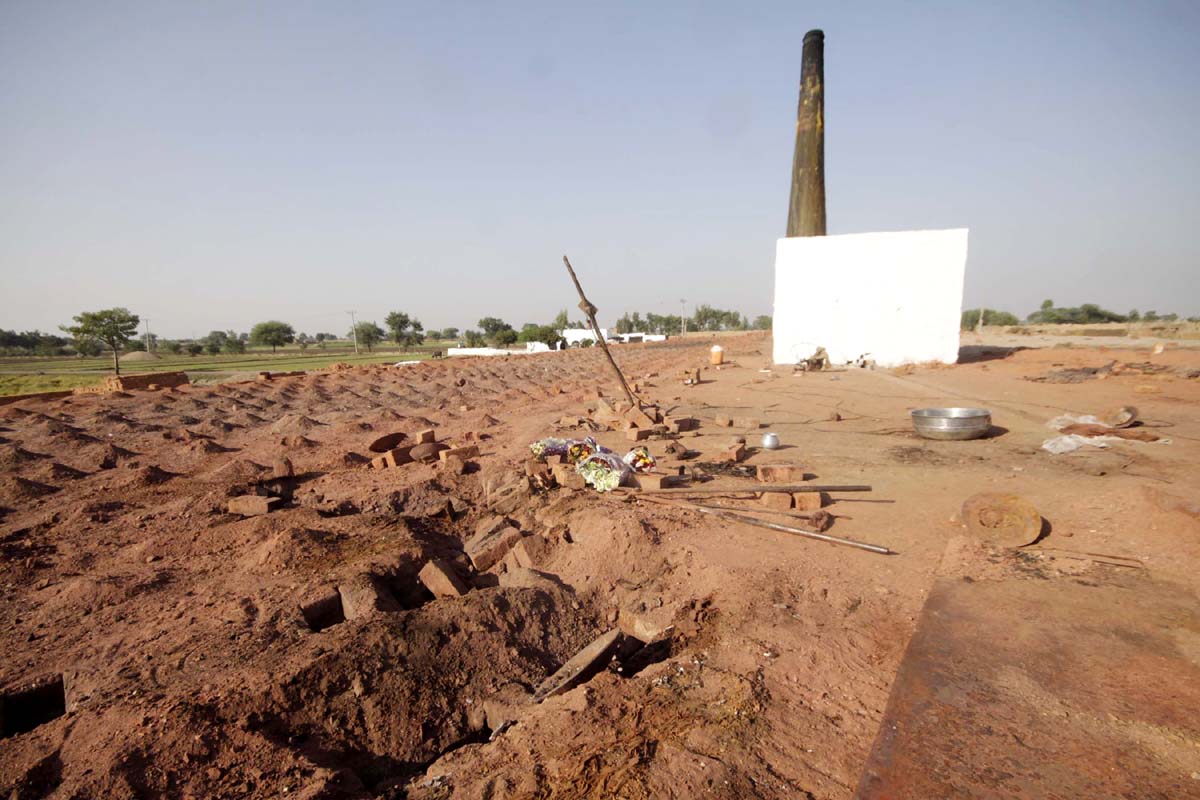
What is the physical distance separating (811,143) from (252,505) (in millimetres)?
21816

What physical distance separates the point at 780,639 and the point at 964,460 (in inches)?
173

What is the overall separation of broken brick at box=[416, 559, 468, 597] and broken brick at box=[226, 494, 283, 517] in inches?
91.7

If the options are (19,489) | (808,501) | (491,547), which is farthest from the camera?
(19,489)

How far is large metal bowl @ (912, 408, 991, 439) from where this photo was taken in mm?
6695

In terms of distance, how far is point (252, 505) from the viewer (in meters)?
5.21

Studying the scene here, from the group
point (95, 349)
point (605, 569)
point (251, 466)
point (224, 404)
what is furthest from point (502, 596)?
point (95, 349)

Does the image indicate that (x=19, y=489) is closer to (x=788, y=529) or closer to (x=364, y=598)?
(x=364, y=598)

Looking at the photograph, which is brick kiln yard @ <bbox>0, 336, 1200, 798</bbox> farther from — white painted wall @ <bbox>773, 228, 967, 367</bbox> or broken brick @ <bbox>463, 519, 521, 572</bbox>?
white painted wall @ <bbox>773, 228, 967, 367</bbox>

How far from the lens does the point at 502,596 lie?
3396 mm

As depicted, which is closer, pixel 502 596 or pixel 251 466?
pixel 502 596

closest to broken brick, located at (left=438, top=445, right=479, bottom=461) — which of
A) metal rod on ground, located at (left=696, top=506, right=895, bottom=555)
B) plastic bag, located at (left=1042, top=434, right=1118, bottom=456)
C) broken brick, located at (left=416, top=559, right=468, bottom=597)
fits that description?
broken brick, located at (left=416, top=559, right=468, bottom=597)

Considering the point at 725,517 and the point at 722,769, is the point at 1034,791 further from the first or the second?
the point at 725,517

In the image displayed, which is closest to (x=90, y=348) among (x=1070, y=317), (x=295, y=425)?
(x=295, y=425)

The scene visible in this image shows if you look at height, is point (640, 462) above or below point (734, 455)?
above
